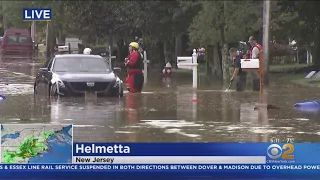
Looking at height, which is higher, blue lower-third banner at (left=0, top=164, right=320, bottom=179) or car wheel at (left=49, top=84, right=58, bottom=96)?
car wheel at (left=49, top=84, right=58, bottom=96)

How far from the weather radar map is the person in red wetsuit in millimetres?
10684

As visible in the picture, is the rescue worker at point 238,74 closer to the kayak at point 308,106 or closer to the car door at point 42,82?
the kayak at point 308,106

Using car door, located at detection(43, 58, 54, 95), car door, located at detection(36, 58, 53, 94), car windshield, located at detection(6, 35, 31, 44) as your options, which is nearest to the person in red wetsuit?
car door, located at detection(43, 58, 54, 95)

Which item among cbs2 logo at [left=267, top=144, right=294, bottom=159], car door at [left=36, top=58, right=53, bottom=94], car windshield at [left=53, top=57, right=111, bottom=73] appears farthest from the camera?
car door at [left=36, top=58, right=53, bottom=94]

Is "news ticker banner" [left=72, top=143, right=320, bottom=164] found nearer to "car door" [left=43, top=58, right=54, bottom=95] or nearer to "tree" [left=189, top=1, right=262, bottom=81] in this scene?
"car door" [left=43, top=58, right=54, bottom=95]

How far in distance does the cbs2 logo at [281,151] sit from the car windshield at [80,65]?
10.5 m

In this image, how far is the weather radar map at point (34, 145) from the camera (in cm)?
720

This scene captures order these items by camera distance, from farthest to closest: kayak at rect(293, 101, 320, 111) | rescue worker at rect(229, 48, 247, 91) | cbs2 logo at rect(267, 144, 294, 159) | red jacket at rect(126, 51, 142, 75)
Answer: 1. rescue worker at rect(229, 48, 247, 91)
2. red jacket at rect(126, 51, 142, 75)
3. kayak at rect(293, 101, 320, 111)
4. cbs2 logo at rect(267, 144, 294, 159)

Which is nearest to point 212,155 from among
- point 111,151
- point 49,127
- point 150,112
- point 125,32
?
point 111,151

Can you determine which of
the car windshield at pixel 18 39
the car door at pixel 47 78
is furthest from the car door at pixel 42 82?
the car windshield at pixel 18 39

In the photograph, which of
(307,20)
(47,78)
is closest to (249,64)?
(47,78)

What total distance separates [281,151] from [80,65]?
35.7ft

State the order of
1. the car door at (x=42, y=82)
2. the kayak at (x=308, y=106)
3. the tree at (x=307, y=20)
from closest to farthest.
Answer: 1. the kayak at (x=308, y=106)
2. the car door at (x=42, y=82)
3. the tree at (x=307, y=20)

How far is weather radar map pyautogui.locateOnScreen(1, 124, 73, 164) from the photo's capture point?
283 inches
